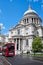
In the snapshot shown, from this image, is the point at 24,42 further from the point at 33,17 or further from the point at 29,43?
the point at 33,17

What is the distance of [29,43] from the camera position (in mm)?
79812

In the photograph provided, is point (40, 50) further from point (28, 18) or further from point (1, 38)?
point (1, 38)

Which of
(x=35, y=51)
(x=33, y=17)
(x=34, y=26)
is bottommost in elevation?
(x=35, y=51)

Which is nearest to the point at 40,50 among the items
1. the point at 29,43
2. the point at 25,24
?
the point at 29,43

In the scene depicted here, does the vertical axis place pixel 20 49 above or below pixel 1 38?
below

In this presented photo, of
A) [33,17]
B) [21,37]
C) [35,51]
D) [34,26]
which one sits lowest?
[35,51]

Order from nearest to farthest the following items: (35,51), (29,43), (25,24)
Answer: (35,51)
(29,43)
(25,24)

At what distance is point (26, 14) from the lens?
92062mm

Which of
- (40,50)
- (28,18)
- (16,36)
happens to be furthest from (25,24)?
(40,50)

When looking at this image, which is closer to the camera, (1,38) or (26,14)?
(26,14)

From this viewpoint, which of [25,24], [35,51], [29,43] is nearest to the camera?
[35,51]

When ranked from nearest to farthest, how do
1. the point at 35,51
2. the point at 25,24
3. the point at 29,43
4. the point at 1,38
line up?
the point at 35,51 → the point at 29,43 → the point at 25,24 → the point at 1,38

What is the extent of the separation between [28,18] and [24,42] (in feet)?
47.9

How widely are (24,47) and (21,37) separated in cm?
533
